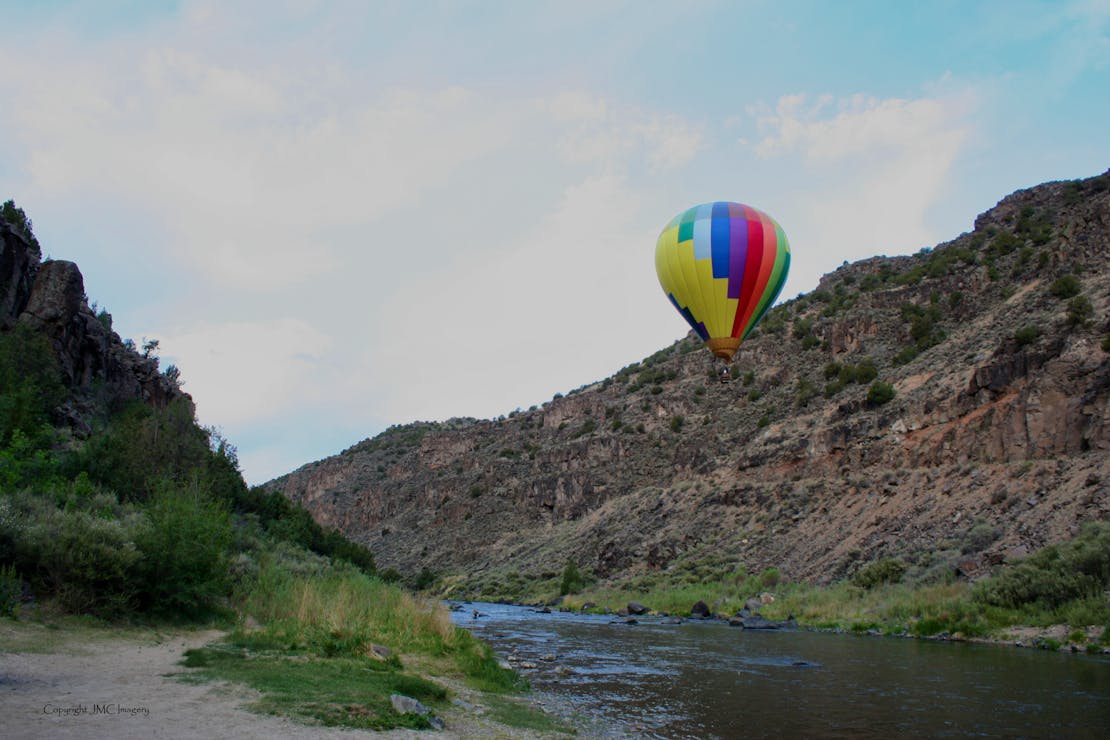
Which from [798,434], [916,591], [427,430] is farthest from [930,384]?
[427,430]

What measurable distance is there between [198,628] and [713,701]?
410 inches

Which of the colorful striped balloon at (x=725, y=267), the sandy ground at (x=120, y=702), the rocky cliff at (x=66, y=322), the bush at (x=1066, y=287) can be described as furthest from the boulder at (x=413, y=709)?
the bush at (x=1066, y=287)

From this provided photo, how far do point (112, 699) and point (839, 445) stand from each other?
3688 cm

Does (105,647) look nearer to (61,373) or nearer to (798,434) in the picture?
(61,373)

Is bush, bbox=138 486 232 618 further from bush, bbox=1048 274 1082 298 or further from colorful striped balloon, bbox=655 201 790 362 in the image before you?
bush, bbox=1048 274 1082 298

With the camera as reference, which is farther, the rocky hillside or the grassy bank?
the rocky hillside

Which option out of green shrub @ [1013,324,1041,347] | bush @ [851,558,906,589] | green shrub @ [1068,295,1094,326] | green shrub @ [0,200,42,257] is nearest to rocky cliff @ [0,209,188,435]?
green shrub @ [0,200,42,257]

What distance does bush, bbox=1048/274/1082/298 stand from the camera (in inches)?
1388

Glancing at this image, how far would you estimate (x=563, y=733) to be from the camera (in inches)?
372

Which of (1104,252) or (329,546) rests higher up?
(1104,252)

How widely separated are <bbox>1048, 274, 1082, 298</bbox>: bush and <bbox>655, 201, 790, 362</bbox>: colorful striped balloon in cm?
1647

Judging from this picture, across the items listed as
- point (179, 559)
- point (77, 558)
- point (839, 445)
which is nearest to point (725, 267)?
point (839, 445)

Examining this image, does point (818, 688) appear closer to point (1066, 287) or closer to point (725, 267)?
point (725, 267)

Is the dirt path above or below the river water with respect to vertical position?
above
